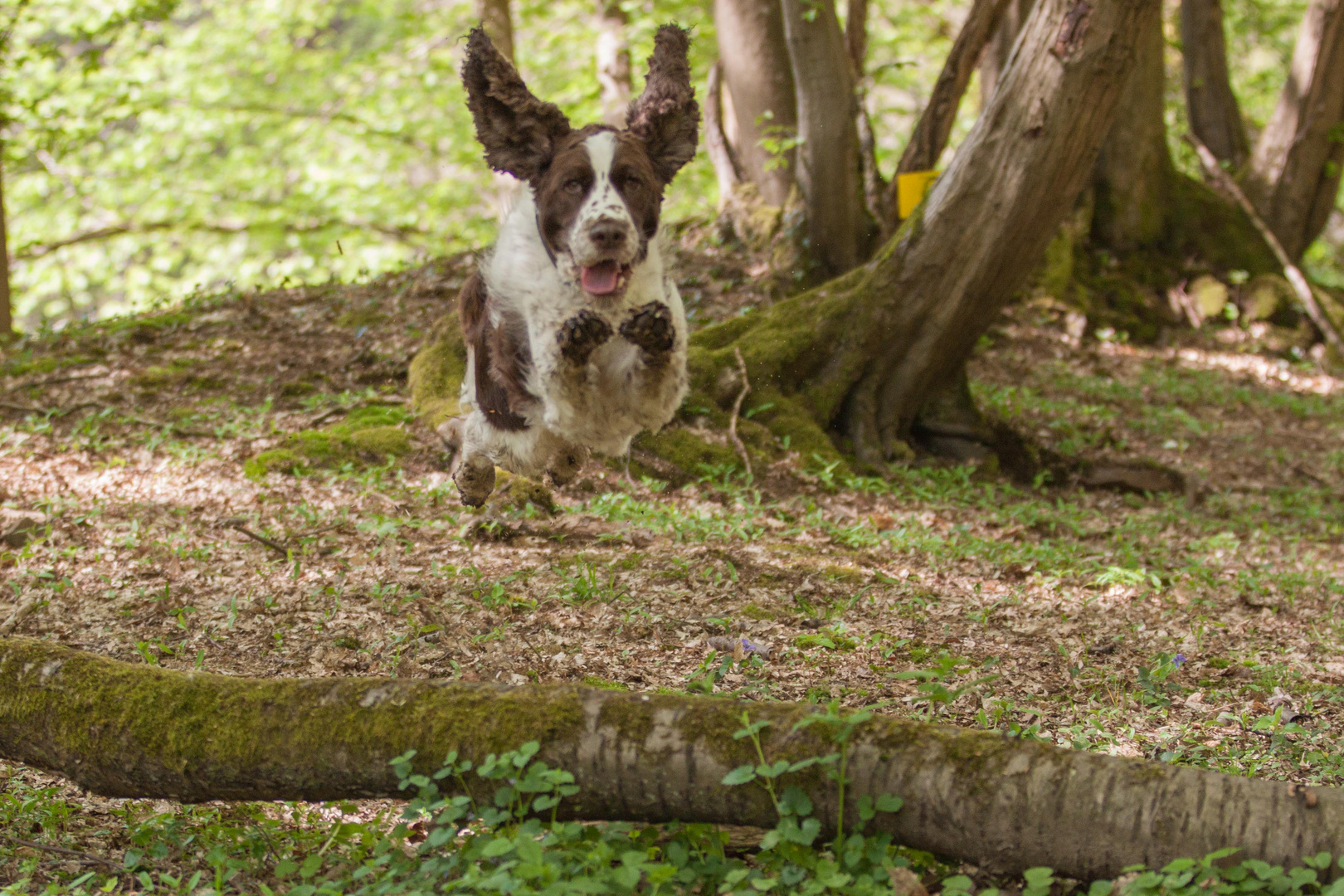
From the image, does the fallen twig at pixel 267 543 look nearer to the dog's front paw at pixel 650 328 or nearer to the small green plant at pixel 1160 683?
the dog's front paw at pixel 650 328

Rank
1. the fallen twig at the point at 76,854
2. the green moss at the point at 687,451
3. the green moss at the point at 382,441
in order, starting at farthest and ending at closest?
the green moss at the point at 687,451 → the green moss at the point at 382,441 → the fallen twig at the point at 76,854

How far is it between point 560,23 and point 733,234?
29.9 feet

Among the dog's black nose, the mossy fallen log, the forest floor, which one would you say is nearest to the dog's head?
the dog's black nose

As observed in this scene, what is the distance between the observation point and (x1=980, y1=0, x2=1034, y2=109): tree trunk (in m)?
10.4

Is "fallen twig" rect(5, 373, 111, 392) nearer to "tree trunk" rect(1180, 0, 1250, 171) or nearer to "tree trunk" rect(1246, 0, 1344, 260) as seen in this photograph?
"tree trunk" rect(1246, 0, 1344, 260)

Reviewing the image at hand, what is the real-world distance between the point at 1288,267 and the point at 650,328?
35.0 ft

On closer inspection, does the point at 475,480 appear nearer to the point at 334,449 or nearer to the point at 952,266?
the point at 334,449

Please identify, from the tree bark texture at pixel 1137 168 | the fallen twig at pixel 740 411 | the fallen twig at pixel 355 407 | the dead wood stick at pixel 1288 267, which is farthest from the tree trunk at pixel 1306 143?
the fallen twig at pixel 355 407

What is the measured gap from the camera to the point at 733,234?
10.1m

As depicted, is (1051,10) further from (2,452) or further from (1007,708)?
(2,452)

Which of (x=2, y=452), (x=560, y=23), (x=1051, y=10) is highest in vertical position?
(x=560, y=23)

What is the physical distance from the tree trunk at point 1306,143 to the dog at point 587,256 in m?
10.4

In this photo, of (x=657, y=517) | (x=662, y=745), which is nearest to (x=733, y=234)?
(x=657, y=517)

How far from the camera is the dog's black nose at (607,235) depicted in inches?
148
